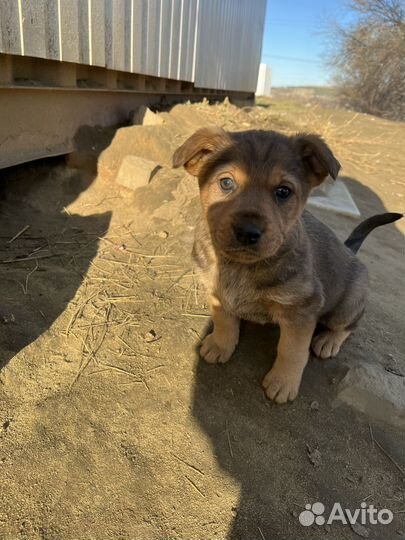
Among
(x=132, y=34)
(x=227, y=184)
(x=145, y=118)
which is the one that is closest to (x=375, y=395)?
(x=227, y=184)

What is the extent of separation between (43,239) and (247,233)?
123 inches

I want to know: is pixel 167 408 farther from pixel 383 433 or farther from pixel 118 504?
pixel 383 433

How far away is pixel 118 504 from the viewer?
7.50ft

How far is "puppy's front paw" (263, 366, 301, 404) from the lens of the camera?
9.79 feet

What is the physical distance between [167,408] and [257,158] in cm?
181

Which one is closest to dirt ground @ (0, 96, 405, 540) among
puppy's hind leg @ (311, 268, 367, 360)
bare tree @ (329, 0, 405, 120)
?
puppy's hind leg @ (311, 268, 367, 360)

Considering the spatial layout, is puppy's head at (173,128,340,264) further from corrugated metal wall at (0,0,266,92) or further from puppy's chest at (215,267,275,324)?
corrugated metal wall at (0,0,266,92)

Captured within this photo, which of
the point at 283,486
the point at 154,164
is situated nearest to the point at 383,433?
the point at 283,486

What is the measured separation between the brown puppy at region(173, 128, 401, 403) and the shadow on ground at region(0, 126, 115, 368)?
144cm

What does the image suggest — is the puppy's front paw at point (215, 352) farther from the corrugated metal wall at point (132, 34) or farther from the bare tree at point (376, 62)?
the bare tree at point (376, 62)

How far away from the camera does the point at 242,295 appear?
2834 mm

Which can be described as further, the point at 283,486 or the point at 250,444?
the point at 250,444

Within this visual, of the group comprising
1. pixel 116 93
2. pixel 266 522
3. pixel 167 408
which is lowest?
pixel 266 522

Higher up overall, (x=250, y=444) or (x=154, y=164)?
(x=154, y=164)
